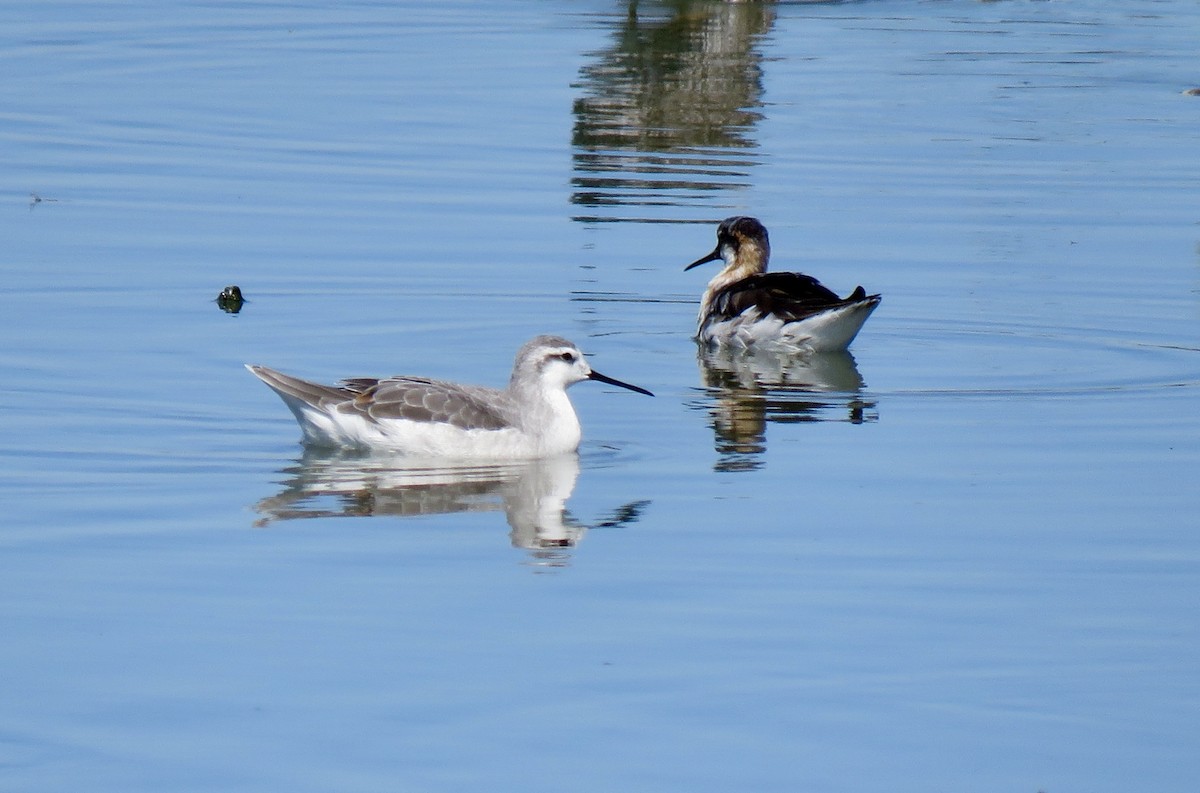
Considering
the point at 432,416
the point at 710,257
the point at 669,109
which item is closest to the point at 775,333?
the point at 710,257

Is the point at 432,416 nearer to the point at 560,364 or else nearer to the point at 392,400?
the point at 392,400

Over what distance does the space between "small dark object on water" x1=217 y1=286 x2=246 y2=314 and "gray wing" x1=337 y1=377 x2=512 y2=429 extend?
3.15 metres

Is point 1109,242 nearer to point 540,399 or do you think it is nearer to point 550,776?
point 540,399

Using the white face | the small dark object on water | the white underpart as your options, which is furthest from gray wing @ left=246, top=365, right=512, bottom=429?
the white underpart

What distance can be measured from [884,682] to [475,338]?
6.84m

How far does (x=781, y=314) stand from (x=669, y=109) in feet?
30.2

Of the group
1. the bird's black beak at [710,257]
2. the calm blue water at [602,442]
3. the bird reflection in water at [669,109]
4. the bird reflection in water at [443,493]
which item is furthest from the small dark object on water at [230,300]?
the bird reflection in water at [669,109]

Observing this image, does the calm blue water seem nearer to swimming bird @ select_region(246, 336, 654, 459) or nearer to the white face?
swimming bird @ select_region(246, 336, 654, 459)

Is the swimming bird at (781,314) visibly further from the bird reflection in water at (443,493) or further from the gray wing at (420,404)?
the gray wing at (420,404)

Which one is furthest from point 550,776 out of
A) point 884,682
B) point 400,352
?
point 400,352

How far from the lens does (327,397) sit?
426 inches

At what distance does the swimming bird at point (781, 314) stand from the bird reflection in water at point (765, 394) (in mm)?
108

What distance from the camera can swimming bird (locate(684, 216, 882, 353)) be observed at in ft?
45.6

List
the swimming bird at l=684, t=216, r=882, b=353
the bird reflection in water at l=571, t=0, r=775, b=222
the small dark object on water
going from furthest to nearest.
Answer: the bird reflection in water at l=571, t=0, r=775, b=222
the small dark object on water
the swimming bird at l=684, t=216, r=882, b=353
